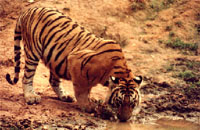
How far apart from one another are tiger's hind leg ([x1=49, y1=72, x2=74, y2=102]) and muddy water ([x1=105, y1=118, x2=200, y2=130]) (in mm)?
1177

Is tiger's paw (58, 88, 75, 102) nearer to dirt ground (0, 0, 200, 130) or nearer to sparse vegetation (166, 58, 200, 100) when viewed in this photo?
dirt ground (0, 0, 200, 130)

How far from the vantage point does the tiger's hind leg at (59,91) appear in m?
6.55

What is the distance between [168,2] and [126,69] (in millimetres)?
5645

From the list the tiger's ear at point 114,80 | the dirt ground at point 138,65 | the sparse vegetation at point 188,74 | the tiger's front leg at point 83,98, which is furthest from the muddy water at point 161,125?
the sparse vegetation at point 188,74

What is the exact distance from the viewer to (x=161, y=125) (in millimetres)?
5828

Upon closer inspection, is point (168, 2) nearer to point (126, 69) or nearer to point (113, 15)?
point (113, 15)

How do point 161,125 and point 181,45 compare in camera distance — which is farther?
point 181,45

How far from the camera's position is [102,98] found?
670cm

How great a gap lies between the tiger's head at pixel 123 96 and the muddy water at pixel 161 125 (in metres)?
0.22

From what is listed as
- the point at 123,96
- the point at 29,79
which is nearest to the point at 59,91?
the point at 29,79

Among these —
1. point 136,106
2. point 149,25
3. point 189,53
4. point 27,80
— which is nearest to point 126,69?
point 136,106

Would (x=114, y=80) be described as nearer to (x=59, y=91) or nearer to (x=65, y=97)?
(x=65, y=97)

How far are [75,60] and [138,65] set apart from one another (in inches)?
108

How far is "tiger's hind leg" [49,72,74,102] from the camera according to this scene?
655cm
